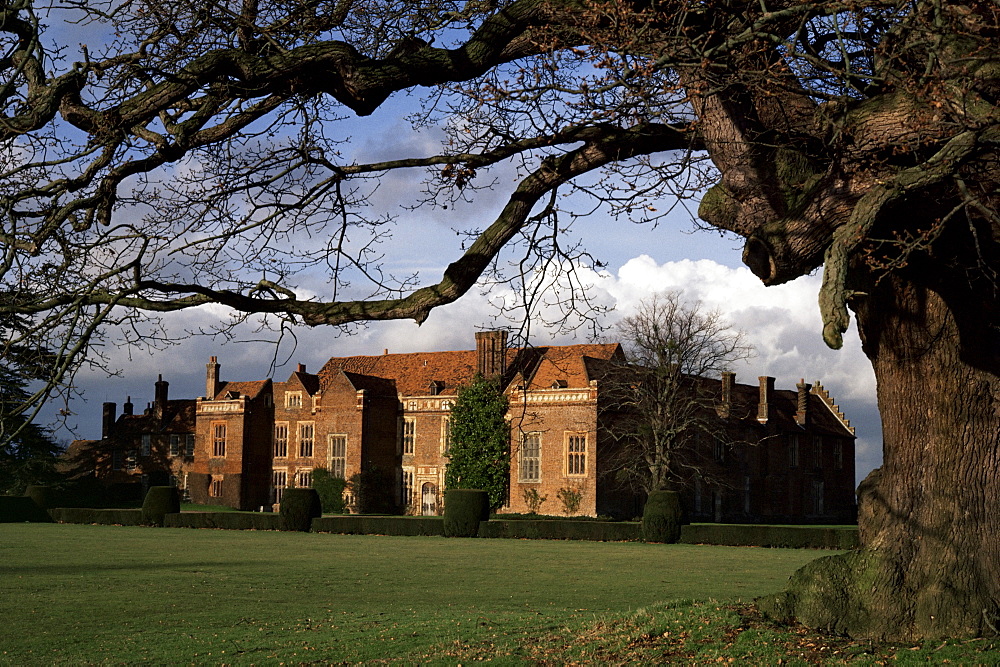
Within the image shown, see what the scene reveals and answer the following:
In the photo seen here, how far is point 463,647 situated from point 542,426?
3638cm

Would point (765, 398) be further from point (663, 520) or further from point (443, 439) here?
point (663, 520)

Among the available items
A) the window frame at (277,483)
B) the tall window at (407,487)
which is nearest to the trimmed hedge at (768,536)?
the tall window at (407,487)

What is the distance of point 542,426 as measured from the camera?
4659 centimetres

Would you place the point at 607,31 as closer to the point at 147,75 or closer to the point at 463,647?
the point at 147,75

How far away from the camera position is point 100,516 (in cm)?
4256

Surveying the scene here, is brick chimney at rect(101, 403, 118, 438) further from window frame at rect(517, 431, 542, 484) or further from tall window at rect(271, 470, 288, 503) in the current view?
window frame at rect(517, 431, 542, 484)

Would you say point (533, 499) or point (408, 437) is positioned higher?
point (408, 437)

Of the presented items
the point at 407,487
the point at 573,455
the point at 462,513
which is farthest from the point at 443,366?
the point at 462,513

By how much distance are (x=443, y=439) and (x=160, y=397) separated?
22460 millimetres

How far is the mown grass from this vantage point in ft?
32.3

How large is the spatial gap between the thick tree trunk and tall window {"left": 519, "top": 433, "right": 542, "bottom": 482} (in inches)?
1500

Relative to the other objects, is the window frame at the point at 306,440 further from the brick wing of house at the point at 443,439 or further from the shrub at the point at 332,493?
the shrub at the point at 332,493

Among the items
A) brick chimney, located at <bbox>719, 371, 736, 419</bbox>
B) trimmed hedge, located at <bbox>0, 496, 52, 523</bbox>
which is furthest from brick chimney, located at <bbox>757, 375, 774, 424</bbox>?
trimmed hedge, located at <bbox>0, 496, 52, 523</bbox>

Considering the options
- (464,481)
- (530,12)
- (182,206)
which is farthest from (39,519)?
(530,12)
